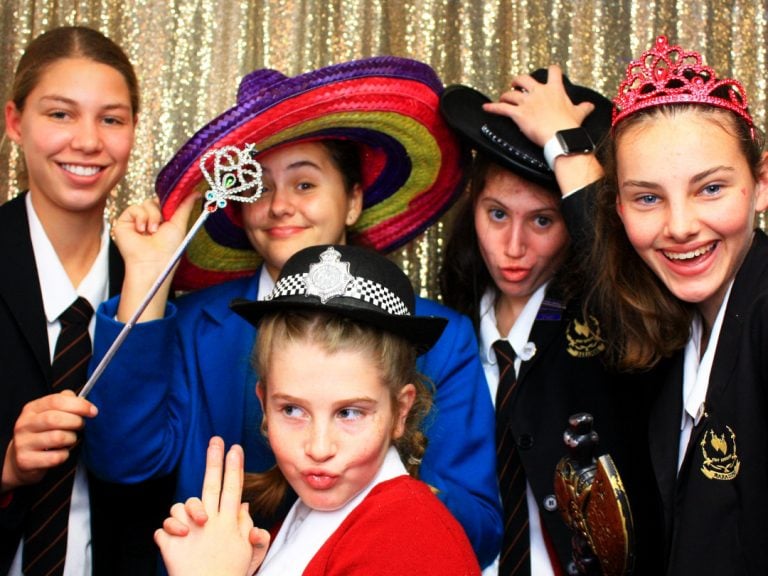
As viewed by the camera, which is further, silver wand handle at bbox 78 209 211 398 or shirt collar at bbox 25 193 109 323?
shirt collar at bbox 25 193 109 323

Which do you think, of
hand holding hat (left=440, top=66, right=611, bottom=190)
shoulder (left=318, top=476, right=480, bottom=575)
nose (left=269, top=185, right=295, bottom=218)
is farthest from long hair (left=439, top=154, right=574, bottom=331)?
shoulder (left=318, top=476, right=480, bottom=575)

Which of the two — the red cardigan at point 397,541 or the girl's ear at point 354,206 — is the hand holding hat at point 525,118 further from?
the red cardigan at point 397,541

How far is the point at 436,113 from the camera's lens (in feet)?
7.45

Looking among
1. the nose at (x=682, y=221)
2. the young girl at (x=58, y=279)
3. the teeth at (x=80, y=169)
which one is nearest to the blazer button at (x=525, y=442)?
the nose at (x=682, y=221)

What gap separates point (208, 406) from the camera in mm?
2166

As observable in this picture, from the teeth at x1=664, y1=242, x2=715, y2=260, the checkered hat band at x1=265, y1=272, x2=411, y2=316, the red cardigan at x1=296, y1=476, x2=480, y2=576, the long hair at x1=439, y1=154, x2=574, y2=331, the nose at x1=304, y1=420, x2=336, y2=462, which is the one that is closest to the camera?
the red cardigan at x1=296, y1=476, x2=480, y2=576

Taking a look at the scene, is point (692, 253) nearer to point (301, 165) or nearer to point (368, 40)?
point (301, 165)

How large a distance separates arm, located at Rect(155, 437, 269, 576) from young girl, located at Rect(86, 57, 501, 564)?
0.46 m

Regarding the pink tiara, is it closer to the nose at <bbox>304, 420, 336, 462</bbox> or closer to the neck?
the nose at <bbox>304, 420, 336, 462</bbox>

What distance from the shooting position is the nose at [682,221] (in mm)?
1804

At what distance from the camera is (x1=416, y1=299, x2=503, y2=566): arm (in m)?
2.01

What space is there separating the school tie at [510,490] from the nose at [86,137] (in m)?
0.99

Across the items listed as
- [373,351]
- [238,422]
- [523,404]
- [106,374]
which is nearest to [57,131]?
[106,374]

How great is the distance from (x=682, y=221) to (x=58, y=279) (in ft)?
4.12
